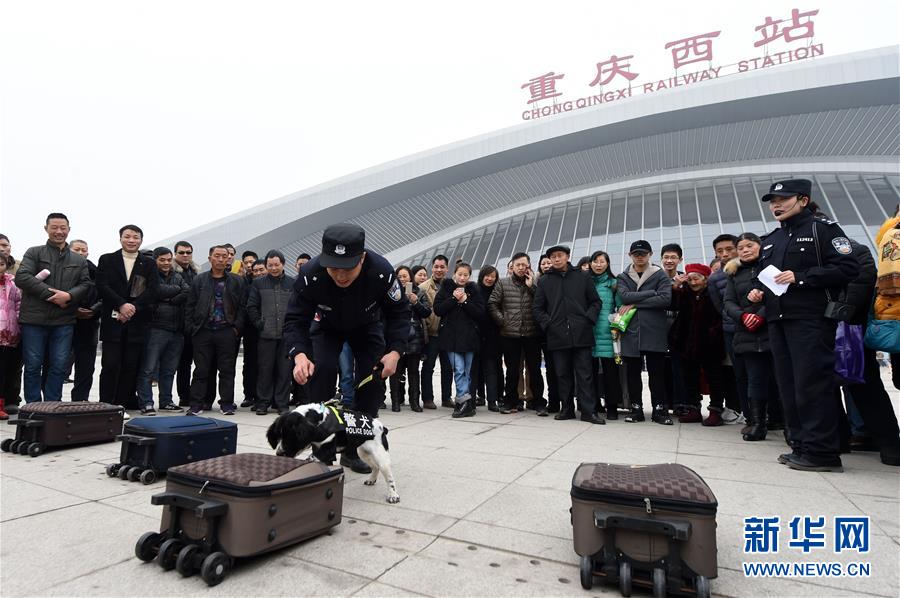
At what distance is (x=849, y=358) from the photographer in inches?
149

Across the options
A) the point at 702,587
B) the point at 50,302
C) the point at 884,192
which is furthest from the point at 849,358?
the point at 884,192

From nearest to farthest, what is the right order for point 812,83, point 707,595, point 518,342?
point 707,595 < point 518,342 < point 812,83

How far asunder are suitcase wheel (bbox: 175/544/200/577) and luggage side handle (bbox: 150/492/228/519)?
141mm

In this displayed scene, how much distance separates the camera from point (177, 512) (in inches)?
79.4

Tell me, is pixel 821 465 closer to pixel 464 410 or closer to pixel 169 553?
pixel 464 410

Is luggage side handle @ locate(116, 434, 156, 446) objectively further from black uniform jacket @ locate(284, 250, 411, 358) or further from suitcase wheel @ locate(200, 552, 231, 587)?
suitcase wheel @ locate(200, 552, 231, 587)

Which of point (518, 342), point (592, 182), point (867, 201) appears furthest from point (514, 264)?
point (592, 182)

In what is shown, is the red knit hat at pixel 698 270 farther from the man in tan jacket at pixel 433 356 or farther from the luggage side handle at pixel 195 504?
the luggage side handle at pixel 195 504

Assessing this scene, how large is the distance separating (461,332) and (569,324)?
1.57 m

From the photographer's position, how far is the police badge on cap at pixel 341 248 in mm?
2885

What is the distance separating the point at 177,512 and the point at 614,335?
207 inches

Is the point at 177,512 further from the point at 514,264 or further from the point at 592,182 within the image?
the point at 592,182

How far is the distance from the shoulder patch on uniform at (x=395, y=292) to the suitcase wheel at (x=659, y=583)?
90.4 inches

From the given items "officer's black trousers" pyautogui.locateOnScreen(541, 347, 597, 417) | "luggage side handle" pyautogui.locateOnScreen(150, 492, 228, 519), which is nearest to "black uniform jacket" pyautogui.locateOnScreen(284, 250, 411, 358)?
"luggage side handle" pyautogui.locateOnScreen(150, 492, 228, 519)
